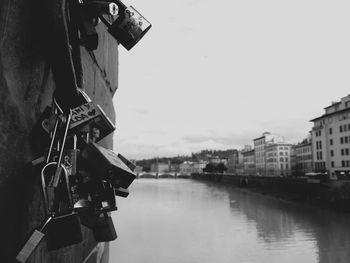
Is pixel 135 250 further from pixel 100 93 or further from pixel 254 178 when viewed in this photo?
pixel 254 178

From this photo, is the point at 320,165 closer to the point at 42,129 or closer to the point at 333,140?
the point at 333,140

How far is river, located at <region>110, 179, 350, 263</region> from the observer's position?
14641mm

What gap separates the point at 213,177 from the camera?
→ 88.0m

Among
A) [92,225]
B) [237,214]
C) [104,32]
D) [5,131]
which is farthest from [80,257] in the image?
[237,214]

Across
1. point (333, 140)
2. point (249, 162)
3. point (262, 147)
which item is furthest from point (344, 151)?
point (249, 162)

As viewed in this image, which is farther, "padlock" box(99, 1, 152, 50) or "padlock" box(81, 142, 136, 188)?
"padlock" box(99, 1, 152, 50)

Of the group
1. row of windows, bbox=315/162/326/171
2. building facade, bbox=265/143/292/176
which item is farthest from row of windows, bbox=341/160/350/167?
building facade, bbox=265/143/292/176

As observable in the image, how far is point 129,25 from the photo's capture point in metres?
1.17

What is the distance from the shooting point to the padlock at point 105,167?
0.94m

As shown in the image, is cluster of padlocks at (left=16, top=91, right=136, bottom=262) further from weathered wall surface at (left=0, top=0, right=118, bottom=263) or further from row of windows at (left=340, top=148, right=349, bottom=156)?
row of windows at (left=340, top=148, right=349, bottom=156)

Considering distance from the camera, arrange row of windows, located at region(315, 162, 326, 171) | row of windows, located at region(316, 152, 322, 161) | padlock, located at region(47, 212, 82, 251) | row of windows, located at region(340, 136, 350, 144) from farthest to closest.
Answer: row of windows, located at region(316, 152, 322, 161), row of windows, located at region(315, 162, 326, 171), row of windows, located at region(340, 136, 350, 144), padlock, located at region(47, 212, 82, 251)

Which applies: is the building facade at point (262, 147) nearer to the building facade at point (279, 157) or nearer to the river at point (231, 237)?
the building facade at point (279, 157)

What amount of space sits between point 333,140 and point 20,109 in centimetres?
5307

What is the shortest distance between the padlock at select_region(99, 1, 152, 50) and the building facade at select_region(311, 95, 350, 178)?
47.2 meters
